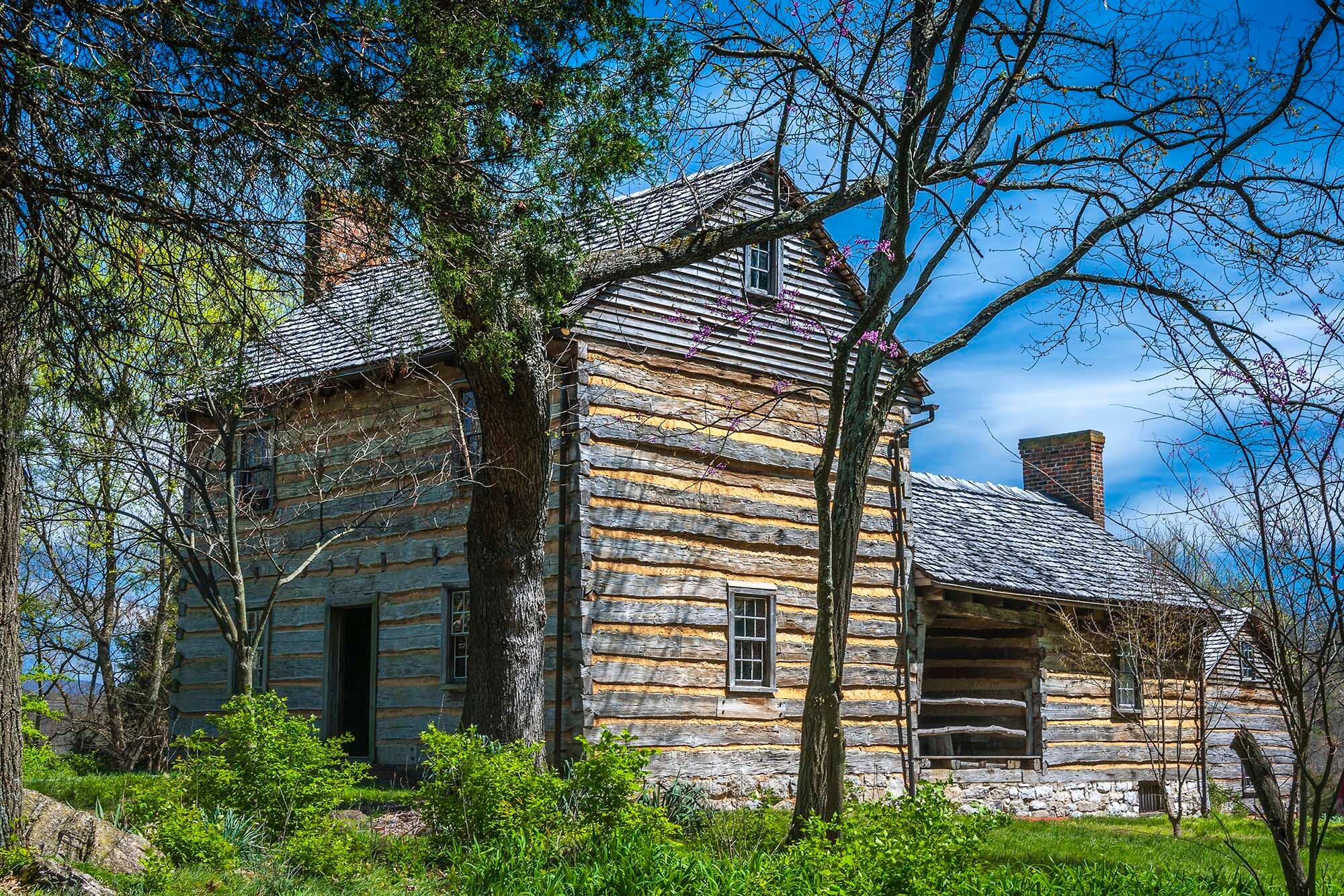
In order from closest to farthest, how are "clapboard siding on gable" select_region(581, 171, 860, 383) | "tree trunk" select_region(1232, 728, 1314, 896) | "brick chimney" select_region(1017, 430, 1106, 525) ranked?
1. "tree trunk" select_region(1232, 728, 1314, 896)
2. "clapboard siding on gable" select_region(581, 171, 860, 383)
3. "brick chimney" select_region(1017, 430, 1106, 525)

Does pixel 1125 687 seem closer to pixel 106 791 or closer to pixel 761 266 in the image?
pixel 761 266

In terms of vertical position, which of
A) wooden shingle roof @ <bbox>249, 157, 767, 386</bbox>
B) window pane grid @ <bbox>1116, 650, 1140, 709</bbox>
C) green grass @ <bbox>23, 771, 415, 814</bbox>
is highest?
wooden shingle roof @ <bbox>249, 157, 767, 386</bbox>

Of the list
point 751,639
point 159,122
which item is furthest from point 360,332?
point 751,639

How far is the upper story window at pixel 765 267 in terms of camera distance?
1586cm

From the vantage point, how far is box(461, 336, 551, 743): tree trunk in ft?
33.0

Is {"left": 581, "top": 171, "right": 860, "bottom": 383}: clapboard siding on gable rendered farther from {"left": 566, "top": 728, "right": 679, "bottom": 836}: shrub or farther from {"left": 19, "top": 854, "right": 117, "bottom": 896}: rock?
{"left": 19, "top": 854, "right": 117, "bottom": 896}: rock

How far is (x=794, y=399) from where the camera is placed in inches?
610

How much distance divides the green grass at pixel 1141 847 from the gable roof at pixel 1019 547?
3.45 meters

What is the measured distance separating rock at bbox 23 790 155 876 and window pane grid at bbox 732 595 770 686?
791 cm

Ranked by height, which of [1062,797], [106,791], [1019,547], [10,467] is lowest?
[1062,797]

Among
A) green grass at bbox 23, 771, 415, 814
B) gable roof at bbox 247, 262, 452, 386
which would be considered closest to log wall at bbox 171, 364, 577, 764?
gable roof at bbox 247, 262, 452, 386

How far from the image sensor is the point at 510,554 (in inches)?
402

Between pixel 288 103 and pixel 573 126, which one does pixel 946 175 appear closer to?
pixel 573 126

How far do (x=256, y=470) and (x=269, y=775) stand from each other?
9.59 meters
